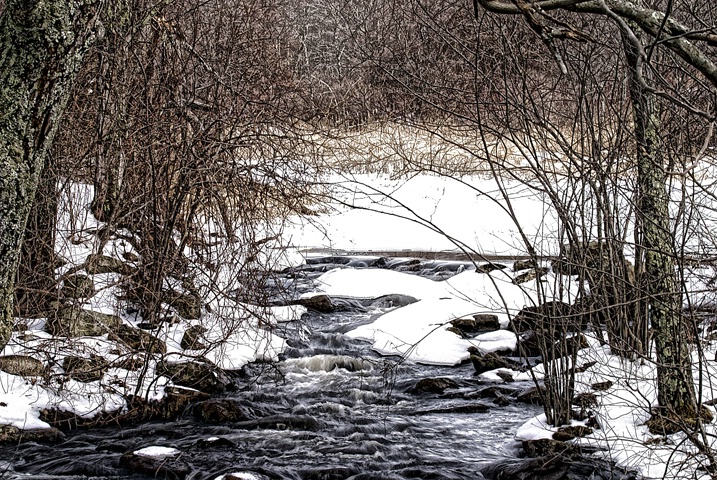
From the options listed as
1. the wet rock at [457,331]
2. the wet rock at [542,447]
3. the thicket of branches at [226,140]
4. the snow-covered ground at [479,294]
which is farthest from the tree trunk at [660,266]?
the wet rock at [457,331]

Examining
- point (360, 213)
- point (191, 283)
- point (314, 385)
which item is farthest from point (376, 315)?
point (360, 213)

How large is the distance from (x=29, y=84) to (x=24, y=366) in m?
4.81

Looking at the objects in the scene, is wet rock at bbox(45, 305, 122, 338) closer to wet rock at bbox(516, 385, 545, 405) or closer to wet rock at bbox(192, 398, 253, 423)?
wet rock at bbox(192, 398, 253, 423)

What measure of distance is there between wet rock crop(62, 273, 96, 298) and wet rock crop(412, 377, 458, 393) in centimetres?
339

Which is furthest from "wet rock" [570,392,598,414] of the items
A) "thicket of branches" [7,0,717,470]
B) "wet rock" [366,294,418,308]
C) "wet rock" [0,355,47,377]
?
"wet rock" [366,294,418,308]

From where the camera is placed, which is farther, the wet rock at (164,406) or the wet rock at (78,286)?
the wet rock at (164,406)

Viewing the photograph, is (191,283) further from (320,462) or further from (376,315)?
(376,315)

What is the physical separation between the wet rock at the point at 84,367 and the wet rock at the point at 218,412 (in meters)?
0.93

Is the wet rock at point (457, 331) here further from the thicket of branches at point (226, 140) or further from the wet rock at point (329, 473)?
the wet rock at point (329, 473)

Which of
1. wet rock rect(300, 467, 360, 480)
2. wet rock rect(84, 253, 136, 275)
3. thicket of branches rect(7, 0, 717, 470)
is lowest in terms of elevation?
wet rock rect(300, 467, 360, 480)

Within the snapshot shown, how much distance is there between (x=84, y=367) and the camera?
6605mm

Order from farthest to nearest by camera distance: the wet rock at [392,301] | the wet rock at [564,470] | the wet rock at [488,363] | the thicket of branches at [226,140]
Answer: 1. the wet rock at [392,301]
2. the wet rock at [488,363]
3. the thicket of branches at [226,140]
4. the wet rock at [564,470]

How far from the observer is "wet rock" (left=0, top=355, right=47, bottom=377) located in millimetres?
6441

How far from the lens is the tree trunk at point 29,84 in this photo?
7.72ft
